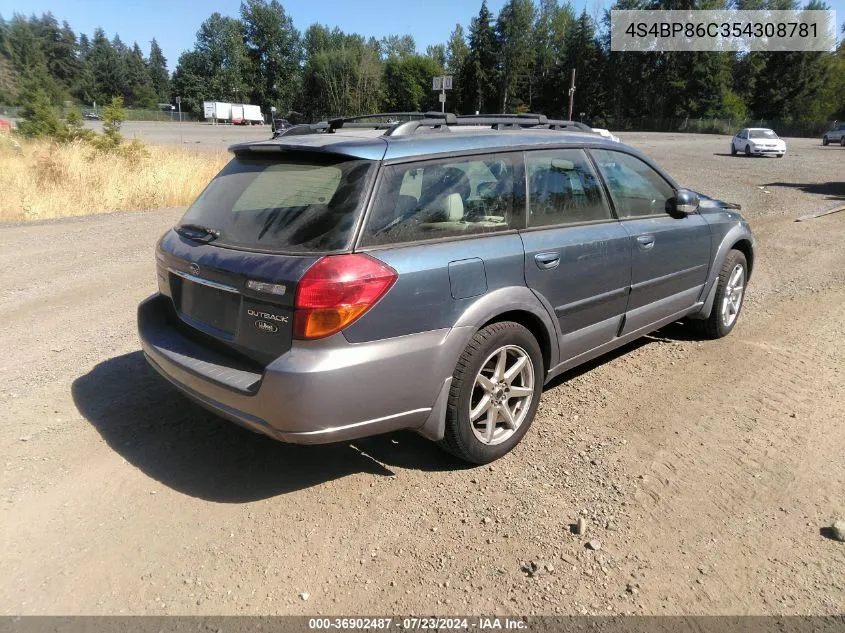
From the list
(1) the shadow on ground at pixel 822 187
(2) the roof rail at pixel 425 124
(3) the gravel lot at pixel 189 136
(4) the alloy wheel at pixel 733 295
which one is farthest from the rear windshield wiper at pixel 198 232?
(3) the gravel lot at pixel 189 136

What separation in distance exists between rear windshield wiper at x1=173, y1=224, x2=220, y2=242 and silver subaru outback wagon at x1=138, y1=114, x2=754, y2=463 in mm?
12

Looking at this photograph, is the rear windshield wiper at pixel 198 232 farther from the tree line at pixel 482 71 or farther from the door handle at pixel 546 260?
the tree line at pixel 482 71

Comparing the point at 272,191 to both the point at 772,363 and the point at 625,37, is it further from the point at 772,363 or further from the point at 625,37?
the point at 625,37

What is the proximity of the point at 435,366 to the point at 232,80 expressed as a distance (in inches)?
4714

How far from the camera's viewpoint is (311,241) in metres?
2.85

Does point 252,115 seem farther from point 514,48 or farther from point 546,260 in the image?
point 546,260

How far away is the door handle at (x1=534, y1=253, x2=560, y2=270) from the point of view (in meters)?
3.44

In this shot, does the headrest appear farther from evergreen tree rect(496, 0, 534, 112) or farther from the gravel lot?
evergreen tree rect(496, 0, 534, 112)

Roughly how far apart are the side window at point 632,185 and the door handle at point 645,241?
0.55 feet

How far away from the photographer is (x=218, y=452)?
348 cm

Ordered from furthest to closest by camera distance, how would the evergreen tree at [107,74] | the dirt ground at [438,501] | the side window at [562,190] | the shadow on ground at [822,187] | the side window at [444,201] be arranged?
the evergreen tree at [107,74], the shadow on ground at [822,187], the side window at [562,190], the side window at [444,201], the dirt ground at [438,501]

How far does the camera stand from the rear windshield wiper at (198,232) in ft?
10.7

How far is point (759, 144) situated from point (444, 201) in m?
33.7

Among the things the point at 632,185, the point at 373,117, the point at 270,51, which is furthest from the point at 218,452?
the point at 270,51
